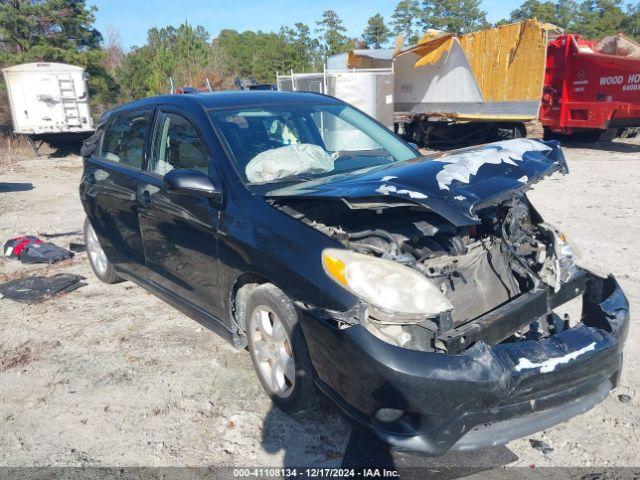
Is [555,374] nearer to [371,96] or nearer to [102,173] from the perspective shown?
[102,173]

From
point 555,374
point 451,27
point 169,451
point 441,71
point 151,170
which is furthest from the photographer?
point 451,27

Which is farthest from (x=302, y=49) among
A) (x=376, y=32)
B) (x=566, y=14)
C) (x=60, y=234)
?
(x=60, y=234)

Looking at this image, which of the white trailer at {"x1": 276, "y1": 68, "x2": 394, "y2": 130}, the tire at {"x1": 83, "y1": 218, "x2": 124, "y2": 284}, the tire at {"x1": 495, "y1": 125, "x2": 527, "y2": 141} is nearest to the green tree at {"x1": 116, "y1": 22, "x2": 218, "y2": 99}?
the white trailer at {"x1": 276, "y1": 68, "x2": 394, "y2": 130}

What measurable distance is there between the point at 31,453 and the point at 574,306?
12.7 ft

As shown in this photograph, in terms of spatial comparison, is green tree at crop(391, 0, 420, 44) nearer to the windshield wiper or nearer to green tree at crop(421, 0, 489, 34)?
green tree at crop(421, 0, 489, 34)

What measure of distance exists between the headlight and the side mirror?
3.34 feet

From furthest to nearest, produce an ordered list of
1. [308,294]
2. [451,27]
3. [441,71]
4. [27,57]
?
[451,27] < [27,57] < [441,71] < [308,294]

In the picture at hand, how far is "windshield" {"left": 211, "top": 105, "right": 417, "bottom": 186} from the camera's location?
3508 millimetres

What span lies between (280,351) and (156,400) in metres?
0.94

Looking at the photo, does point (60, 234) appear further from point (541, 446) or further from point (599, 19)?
point (599, 19)

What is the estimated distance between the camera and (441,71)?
14977mm

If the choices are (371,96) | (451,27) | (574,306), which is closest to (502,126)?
(371,96)

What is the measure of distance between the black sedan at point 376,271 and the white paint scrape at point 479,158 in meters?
0.01

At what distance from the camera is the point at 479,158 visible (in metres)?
3.00
